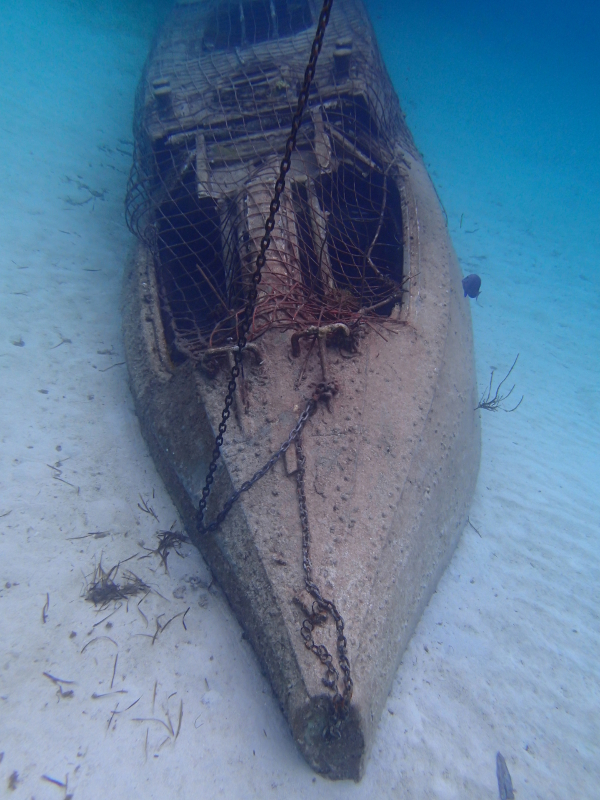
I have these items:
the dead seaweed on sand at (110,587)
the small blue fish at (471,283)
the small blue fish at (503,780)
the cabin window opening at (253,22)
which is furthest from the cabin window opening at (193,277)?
the cabin window opening at (253,22)

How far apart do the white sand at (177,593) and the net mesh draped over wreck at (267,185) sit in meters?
1.16

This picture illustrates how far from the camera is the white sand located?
7.34 feet

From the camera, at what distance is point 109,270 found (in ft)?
18.4

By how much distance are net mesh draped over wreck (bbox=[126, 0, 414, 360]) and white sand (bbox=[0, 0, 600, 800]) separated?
3.82ft

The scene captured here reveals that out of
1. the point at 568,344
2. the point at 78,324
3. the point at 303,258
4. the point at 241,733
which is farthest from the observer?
the point at 568,344

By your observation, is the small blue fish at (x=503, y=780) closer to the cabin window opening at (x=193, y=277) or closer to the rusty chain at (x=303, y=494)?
the rusty chain at (x=303, y=494)

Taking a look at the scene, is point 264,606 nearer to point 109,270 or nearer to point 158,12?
point 109,270

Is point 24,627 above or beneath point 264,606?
beneath

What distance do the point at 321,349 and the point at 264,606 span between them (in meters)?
1.79

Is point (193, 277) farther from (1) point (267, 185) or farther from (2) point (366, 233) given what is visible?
(2) point (366, 233)

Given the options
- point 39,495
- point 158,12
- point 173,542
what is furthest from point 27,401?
point 158,12

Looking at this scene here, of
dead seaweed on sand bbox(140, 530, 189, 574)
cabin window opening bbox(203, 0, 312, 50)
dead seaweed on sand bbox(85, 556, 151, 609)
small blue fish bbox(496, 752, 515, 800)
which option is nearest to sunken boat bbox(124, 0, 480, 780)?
dead seaweed on sand bbox(140, 530, 189, 574)

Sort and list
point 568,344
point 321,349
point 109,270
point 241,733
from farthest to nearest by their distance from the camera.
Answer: point 568,344 → point 109,270 → point 321,349 → point 241,733

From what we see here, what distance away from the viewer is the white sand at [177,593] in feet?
7.34
